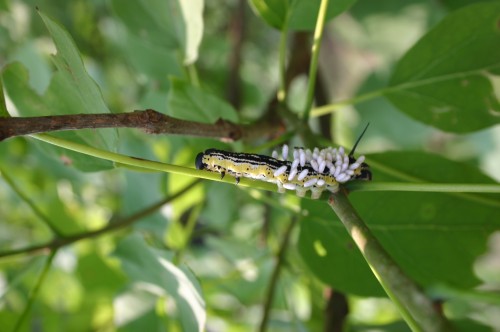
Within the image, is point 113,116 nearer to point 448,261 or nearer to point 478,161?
point 448,261

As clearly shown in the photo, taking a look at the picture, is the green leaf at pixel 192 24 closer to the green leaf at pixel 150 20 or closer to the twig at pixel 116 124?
the green leaf at pixel 150 20

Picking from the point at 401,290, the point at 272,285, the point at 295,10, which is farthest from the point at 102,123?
the point at 272,285

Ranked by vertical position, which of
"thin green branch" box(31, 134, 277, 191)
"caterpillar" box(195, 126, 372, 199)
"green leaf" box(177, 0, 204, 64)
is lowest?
"thin green branch" box(31, 134, 277, 191)

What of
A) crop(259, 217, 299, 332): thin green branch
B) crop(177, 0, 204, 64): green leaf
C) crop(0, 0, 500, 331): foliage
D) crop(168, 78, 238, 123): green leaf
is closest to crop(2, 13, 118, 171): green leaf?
crop(0, 0, 500, 331): foliage

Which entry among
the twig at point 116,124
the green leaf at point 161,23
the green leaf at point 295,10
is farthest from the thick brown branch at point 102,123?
the green leaf at point 161,23

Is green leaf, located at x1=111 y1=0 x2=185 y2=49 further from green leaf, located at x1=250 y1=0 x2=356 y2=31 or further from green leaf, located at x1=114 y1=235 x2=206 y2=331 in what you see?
green leaf, located at x1=114 y1=235 x2=206 y2=331

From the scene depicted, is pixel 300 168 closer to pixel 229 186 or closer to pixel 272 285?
pixel 272 285
